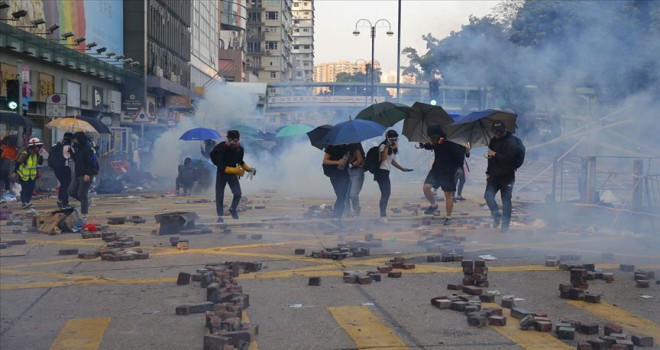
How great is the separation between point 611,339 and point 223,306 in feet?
9.11

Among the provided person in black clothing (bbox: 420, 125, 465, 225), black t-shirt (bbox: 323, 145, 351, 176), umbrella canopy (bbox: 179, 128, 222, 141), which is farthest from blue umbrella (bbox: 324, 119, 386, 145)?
umbrella canopy (bbox: 179, 128, 222, 141)

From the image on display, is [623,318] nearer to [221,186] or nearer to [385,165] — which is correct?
[385,165]

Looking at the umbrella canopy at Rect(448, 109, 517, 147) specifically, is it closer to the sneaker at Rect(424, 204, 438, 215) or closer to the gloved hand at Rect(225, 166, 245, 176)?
the sneaker at Rect(424, 204, 438, 215)

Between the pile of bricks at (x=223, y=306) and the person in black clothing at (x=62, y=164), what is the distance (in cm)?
775

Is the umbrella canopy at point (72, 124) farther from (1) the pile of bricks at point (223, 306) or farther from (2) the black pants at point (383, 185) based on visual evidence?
(1) the pile of bricks at point (223, 306)

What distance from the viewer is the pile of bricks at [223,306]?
5383 mm

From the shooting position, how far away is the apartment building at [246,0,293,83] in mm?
135000

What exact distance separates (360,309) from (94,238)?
6291 millimetres

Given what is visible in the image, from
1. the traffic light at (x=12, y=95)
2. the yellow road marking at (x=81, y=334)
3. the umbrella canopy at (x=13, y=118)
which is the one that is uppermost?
the traffic light at (x=12, y=95)

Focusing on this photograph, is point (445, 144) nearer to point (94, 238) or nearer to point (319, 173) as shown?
point (94, 238)

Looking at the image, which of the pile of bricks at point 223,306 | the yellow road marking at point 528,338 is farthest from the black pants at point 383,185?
the yellow road marking at point 528,338

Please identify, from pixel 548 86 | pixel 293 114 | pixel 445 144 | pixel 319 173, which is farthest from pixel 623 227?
pixel 293 114

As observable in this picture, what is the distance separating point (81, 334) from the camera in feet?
19.4

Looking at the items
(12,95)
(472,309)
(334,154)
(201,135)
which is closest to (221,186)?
(334,154)
